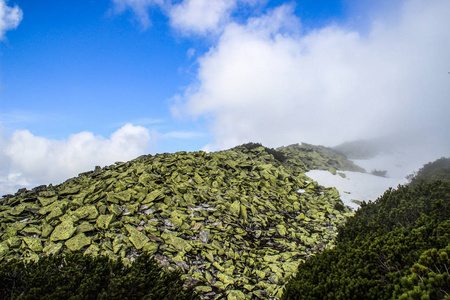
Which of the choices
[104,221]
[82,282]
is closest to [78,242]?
[104,221]

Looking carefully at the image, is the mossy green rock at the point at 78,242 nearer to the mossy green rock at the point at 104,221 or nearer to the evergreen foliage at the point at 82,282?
the mossy green rock at the point at 104,221

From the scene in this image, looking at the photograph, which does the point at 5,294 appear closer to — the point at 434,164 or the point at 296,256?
the point at 296,256

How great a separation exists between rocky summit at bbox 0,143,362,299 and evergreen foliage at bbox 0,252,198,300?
32.0 inches

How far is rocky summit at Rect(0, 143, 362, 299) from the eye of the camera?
9102 mm

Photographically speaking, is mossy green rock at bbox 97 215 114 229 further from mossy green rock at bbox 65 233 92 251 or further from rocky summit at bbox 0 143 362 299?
mossy green rock at bbox 65 233 92 251

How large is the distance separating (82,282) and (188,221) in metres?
6.00

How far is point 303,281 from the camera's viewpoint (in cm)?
624

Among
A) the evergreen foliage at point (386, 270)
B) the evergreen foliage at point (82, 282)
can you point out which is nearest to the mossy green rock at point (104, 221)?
the evergreen foliage at point (82, 282)

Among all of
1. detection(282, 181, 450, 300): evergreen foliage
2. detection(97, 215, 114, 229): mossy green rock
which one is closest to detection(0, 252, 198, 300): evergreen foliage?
detection(282, 181, 450, 300): evergreen foliage

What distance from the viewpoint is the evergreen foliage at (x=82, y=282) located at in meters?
5.41

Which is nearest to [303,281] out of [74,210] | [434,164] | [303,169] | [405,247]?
[405,247]

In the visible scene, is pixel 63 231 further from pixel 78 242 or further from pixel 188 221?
pixel 188 221

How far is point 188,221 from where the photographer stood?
37.7 feet

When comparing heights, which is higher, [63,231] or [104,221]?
[104,221]
